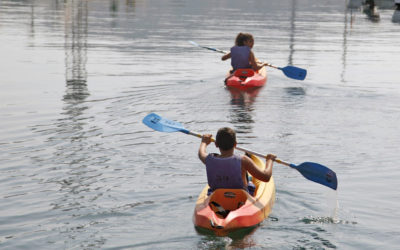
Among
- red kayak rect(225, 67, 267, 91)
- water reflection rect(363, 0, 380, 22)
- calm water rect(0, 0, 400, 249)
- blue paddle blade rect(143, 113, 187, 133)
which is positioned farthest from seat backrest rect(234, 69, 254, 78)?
water reflection rect(363, 0, 380, 22)

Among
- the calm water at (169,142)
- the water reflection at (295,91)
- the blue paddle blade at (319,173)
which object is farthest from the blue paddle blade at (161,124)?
the water reflection at (295,91)

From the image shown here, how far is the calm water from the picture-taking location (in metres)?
8.22

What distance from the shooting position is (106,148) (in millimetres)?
11781

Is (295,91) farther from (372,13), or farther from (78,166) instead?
(372,13)

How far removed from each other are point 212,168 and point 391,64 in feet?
57.3

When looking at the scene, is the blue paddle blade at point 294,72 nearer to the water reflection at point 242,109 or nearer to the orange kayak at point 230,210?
the water reflection at point 242,109

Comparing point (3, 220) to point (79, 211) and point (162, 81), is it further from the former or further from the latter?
point (162, 81)

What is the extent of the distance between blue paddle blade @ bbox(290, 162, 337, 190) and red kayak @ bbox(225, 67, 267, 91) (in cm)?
876

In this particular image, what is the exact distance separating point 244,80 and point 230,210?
9.85 meters

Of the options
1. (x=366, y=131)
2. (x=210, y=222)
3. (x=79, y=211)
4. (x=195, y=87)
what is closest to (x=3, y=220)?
(x=79, y=211)

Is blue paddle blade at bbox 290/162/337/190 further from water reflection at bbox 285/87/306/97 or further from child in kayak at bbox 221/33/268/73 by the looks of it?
child in kayak at bbox 221/33/268/73

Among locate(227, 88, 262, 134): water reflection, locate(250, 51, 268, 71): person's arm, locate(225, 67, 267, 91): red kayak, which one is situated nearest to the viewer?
locate(227, 88, 262, 134): water reflection

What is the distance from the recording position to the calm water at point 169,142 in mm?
8219

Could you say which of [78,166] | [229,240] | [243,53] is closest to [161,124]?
[78,166]
